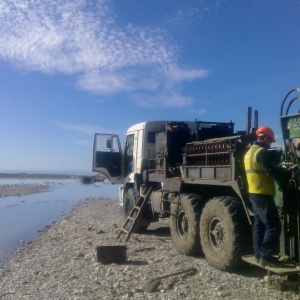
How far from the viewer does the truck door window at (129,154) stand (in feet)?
45.8

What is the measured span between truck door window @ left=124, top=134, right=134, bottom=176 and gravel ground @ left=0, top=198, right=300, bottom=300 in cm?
308

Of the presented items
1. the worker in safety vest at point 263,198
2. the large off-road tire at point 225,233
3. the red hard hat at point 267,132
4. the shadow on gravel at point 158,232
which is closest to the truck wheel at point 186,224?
the large off-road tire at point 225,233

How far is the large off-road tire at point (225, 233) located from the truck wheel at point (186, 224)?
0.56 metres

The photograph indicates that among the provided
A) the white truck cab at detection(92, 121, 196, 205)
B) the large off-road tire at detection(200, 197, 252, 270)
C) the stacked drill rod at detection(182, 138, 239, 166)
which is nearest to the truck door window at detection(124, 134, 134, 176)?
the white truck cab at detection(92, 121, 196, 205)

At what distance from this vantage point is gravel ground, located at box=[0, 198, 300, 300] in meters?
6.71

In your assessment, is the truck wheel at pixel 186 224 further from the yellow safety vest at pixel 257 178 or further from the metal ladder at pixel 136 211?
the yellow safety vest at pixel 257 178

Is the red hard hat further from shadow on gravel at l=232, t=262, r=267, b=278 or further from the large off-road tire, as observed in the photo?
shadow on gravel at l=232, t=262, r=267, b=278

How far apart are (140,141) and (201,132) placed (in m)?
2.56

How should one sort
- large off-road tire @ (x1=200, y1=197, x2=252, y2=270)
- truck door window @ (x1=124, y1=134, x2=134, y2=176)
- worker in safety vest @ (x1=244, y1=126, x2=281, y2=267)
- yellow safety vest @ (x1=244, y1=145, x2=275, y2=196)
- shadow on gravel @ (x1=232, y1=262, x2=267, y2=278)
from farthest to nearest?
1. truck door window @ (x1=124, y1=134, x2=134, y2=176)
2. shadow on gravel @ (x1=232, y1=262, x2=267, y2=278)
3. large off-road tire @ (x1=200, y1=197, x2=252, y2=270)
4. yellow safety vest @ (x1=244, y1=145, x2=275, y2=196)
5. worker in safety vest @ (x1=244, y1=126, x2=281, y2=267)

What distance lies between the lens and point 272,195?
661cm

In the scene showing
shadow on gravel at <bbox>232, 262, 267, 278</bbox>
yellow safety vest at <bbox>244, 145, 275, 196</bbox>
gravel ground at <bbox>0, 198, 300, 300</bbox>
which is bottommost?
gravel ground at <bbox>0, 198, 300, 300</bbox>

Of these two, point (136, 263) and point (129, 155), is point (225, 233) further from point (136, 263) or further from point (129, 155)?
point (129, 155)

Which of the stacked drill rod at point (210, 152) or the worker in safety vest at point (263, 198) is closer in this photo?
the worker in safety vest at point (263, 198)

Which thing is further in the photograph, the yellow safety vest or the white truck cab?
the white truck cab
